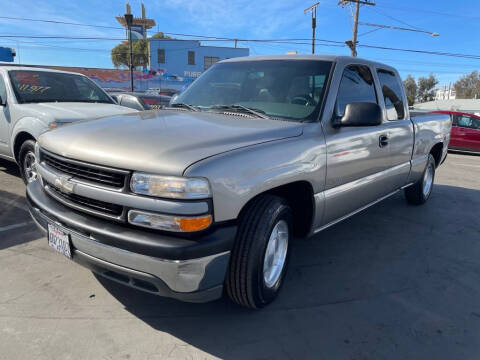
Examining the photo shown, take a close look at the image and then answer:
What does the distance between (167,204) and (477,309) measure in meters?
2.55

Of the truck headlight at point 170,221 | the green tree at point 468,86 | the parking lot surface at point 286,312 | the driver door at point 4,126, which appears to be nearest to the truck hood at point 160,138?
the truck headlight at point 170,221

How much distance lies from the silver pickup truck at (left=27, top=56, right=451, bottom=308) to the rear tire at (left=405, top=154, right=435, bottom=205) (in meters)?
2.00

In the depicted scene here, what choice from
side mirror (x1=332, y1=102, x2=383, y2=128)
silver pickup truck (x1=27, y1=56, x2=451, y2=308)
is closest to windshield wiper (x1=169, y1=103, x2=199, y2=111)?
silver pickup truck (x1=27, y1=56, x2=451, y2=308)

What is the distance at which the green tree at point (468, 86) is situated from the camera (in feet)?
262

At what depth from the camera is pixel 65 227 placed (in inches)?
95.6

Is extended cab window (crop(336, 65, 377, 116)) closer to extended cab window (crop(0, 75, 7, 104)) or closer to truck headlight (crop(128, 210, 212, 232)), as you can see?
truck headlight (crop(128, 210, 212, 232))

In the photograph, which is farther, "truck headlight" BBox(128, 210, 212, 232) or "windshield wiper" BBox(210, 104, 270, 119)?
"windshield wiper" BBox(210, 104, 270, 119)

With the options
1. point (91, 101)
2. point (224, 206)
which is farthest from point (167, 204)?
point (91, 101)

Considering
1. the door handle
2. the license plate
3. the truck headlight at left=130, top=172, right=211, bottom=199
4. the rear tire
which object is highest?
the door handle

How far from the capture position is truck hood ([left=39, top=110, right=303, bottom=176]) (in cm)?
215

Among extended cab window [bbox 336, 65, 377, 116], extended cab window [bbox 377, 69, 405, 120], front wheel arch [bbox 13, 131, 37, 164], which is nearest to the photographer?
extended cab window [bbox 336, 65, 377, 116]

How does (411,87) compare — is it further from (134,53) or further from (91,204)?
(91,204)

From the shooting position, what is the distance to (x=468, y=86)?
82.4 metres

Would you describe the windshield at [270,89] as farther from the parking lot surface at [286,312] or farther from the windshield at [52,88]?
the windshield at [52,88]
